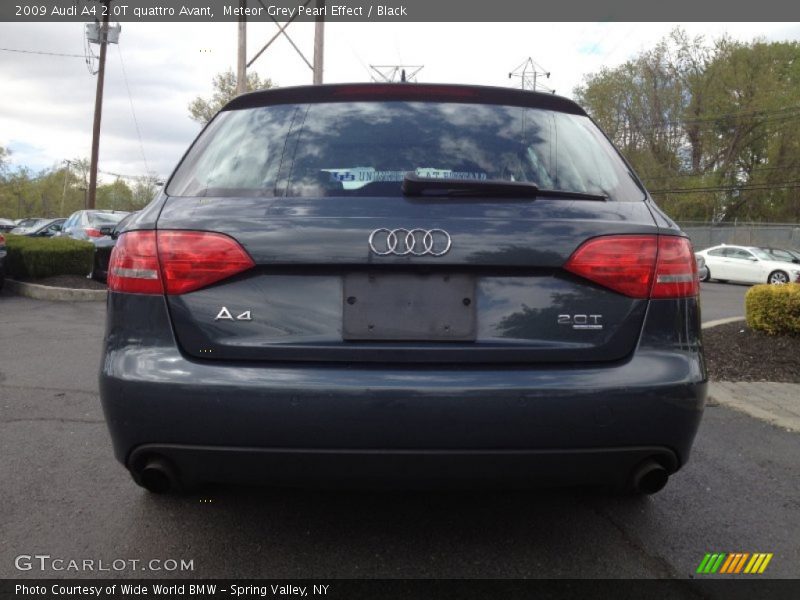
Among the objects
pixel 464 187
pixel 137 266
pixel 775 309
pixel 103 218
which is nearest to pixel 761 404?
pixel 775 309

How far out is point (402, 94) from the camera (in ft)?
8.46

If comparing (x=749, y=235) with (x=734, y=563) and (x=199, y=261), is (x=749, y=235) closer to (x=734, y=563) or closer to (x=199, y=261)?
(x=734, y=563)

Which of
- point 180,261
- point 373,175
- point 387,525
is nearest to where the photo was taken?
point 180,261

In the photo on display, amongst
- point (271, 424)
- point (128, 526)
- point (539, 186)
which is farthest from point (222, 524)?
point (539, 186)

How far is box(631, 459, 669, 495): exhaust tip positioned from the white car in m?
23.0

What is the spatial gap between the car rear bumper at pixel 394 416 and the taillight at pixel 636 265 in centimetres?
20

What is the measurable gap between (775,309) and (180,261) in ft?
20.9

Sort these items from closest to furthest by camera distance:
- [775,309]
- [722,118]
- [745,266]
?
1. [775,309]
2. [745,266]
3. [722,118]

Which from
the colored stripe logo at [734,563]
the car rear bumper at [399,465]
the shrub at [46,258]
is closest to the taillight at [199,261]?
the car rear bumper at [399,465]

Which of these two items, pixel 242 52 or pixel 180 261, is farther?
pixel 242 52

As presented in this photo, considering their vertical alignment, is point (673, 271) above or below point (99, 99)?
below

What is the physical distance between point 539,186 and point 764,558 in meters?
1.73

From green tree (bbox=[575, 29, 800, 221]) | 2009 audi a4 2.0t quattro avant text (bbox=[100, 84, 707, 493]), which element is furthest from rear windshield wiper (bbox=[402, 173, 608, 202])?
green tree (bbox=[575, 29, 800, 221])

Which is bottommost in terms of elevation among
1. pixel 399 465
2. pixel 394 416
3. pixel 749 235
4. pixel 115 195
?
pixel 115 195
